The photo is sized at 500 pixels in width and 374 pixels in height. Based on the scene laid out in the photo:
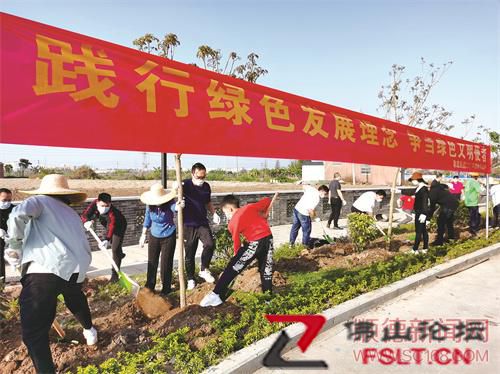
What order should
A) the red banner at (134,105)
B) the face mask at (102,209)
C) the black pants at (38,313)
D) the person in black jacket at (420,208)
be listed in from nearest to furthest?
the red banner at (134,105) < the black pants at (38,313) < the face mask at (102,209) < the person in black jacket at (420,208)

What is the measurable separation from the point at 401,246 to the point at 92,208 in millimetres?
6207

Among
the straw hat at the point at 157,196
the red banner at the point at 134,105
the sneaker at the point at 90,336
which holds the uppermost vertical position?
the red banner at the point at 134,105

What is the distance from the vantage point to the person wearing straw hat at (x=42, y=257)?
262cm

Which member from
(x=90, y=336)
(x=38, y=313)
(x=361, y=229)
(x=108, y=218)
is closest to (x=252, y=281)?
(x=90, y=336)

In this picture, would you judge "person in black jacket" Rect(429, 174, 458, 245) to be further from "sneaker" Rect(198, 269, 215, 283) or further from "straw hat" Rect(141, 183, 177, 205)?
"straw hat" Rect(141, 183, 177, 205)

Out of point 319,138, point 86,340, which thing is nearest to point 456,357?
point 319,138

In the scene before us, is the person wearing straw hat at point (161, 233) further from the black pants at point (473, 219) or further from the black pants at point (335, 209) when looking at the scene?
the black pants at point (473, 219)

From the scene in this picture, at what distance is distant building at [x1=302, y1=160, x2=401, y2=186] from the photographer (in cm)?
3431

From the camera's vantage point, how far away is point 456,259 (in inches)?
254

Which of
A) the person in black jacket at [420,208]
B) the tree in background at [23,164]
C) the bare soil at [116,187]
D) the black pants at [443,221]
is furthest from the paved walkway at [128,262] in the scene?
the tree in background at [23,164]

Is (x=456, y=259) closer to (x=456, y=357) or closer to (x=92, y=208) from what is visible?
(x=456, y=357)

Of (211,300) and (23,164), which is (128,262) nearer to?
(211,300)

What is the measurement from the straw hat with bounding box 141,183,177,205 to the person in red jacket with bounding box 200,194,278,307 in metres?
0.72

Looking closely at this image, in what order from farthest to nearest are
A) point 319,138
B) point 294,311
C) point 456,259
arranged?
point 456,259 → point 319,138 → point 294,311
